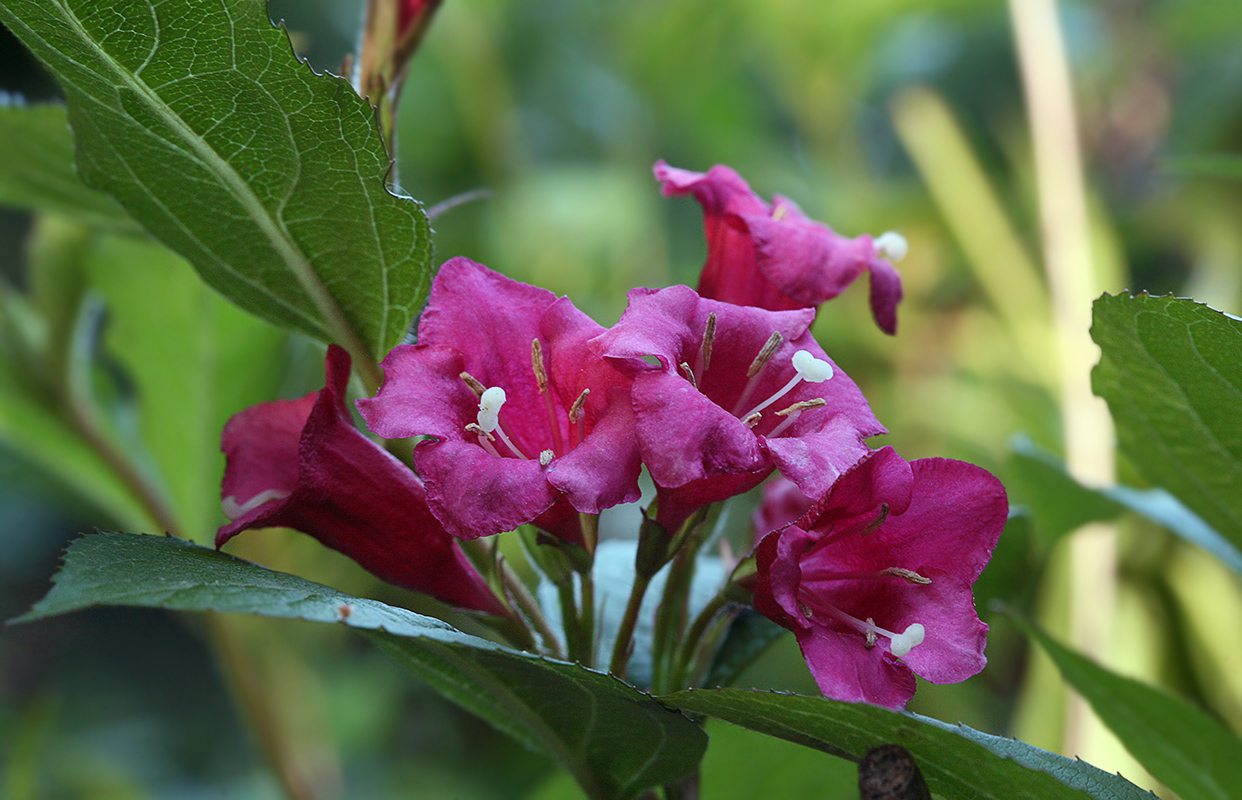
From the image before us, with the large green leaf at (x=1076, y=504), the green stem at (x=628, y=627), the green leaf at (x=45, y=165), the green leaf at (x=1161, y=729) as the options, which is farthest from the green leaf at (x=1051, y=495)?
the green leaf at (x=45, y=165)

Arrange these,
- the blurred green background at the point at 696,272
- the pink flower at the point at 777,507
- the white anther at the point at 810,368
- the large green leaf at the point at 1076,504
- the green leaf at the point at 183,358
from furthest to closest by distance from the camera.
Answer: the blurred green background at the point at 696,272 < the green leaf at the point at 183,358 < the large green leaf at the point at 1076,504 < the pink flower at the point at 777,507 < the white anther at the point at 810,368

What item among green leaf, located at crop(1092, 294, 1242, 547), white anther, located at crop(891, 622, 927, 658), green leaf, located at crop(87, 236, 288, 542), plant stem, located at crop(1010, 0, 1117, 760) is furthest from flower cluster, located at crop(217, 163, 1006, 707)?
plant stem, located at crop(1010, 0, 1117, 760)

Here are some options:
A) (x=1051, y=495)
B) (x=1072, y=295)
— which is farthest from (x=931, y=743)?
(x=1072, y=295)

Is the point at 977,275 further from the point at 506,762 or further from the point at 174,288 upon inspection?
the point at 174,288

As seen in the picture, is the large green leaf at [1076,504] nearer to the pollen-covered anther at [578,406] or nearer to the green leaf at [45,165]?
the pollen-covered anther at [578,406]

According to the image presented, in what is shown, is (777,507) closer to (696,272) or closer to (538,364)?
(538,364)

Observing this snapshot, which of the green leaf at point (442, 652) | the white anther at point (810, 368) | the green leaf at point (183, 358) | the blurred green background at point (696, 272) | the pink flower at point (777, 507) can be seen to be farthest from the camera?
the blurred green background at point (696, 272)

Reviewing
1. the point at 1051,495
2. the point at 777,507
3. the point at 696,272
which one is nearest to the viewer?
the point at 777,507
